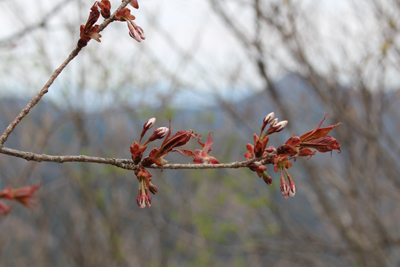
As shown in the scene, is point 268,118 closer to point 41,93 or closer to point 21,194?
point 41,93

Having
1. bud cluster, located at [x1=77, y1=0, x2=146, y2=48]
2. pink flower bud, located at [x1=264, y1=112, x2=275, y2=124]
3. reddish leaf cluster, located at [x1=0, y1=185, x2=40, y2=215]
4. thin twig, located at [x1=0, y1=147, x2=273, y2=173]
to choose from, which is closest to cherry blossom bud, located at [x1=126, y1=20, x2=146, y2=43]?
bud cluster, located at [x1=77, y1=0, x2=146, y2=48]

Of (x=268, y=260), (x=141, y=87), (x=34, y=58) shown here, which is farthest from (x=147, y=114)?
(x=268, y=260)

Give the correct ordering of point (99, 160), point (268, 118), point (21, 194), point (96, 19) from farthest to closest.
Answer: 1. point (21, 194)
2. point (268, 118)
3. point (96, 19)
4. point (99, 160)

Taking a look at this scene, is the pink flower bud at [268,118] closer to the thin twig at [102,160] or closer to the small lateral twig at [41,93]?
the thin twig at [102,160]

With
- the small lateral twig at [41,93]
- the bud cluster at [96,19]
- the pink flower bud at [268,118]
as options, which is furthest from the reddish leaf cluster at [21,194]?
the pink flower bud at [268,118]

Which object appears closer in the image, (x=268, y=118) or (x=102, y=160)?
(x=102, y=160)

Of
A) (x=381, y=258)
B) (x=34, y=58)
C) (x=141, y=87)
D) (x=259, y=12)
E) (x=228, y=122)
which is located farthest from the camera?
(x=228, y=122)

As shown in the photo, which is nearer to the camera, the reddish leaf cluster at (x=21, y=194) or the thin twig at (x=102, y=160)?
the thin twig at (x=102, y=160)

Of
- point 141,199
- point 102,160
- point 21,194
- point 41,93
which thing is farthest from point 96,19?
point 21,194

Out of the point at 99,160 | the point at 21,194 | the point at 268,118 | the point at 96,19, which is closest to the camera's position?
the point at 99,160

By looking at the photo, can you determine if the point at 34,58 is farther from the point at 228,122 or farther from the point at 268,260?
the point at 268,260

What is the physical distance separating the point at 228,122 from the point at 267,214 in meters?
2.16

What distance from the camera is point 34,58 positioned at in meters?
4.98

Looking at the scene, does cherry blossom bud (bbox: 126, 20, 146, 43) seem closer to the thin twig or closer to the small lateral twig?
the small lateral twig
